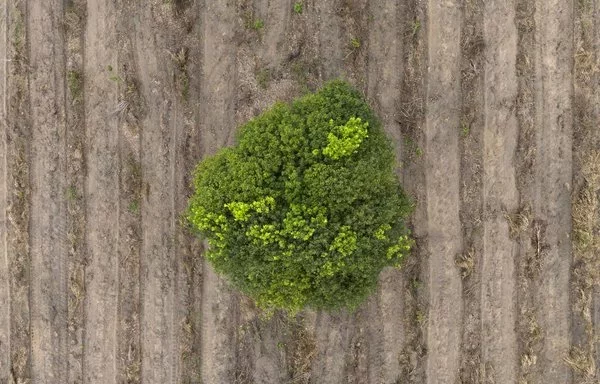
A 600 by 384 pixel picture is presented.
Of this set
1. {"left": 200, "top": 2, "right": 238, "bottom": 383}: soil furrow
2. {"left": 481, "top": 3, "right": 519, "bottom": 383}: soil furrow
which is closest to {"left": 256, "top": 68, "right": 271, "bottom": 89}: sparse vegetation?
{"left": 200, "top": 2, "right": 238, "bottom": 383}: soil furrow

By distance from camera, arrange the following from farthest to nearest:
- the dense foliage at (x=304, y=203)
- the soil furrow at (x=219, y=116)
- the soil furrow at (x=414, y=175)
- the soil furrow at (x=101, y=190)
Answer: the soil furrow at (x=101, y=190) < the soil furrow at (x=219, y=116) < the soil furrow at (x=414, y=175) < the dense foliage at (x=304, y=203)

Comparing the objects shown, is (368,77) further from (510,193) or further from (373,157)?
(510,193)

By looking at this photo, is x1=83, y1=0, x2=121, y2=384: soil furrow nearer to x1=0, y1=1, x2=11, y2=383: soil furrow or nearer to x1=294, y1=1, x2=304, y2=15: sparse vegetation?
x1=0, y1=1, x2=11, y2=383: soil furrow

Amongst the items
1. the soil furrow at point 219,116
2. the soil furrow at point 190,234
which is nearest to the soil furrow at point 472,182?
the soil furrow at point 219,116

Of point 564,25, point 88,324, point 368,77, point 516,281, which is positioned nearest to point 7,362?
point 88,324

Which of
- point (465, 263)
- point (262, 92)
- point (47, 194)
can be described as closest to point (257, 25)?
point (262, 92)

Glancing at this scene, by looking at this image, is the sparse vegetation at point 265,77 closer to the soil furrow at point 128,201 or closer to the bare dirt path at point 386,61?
the bare dirt path at point 386,61
